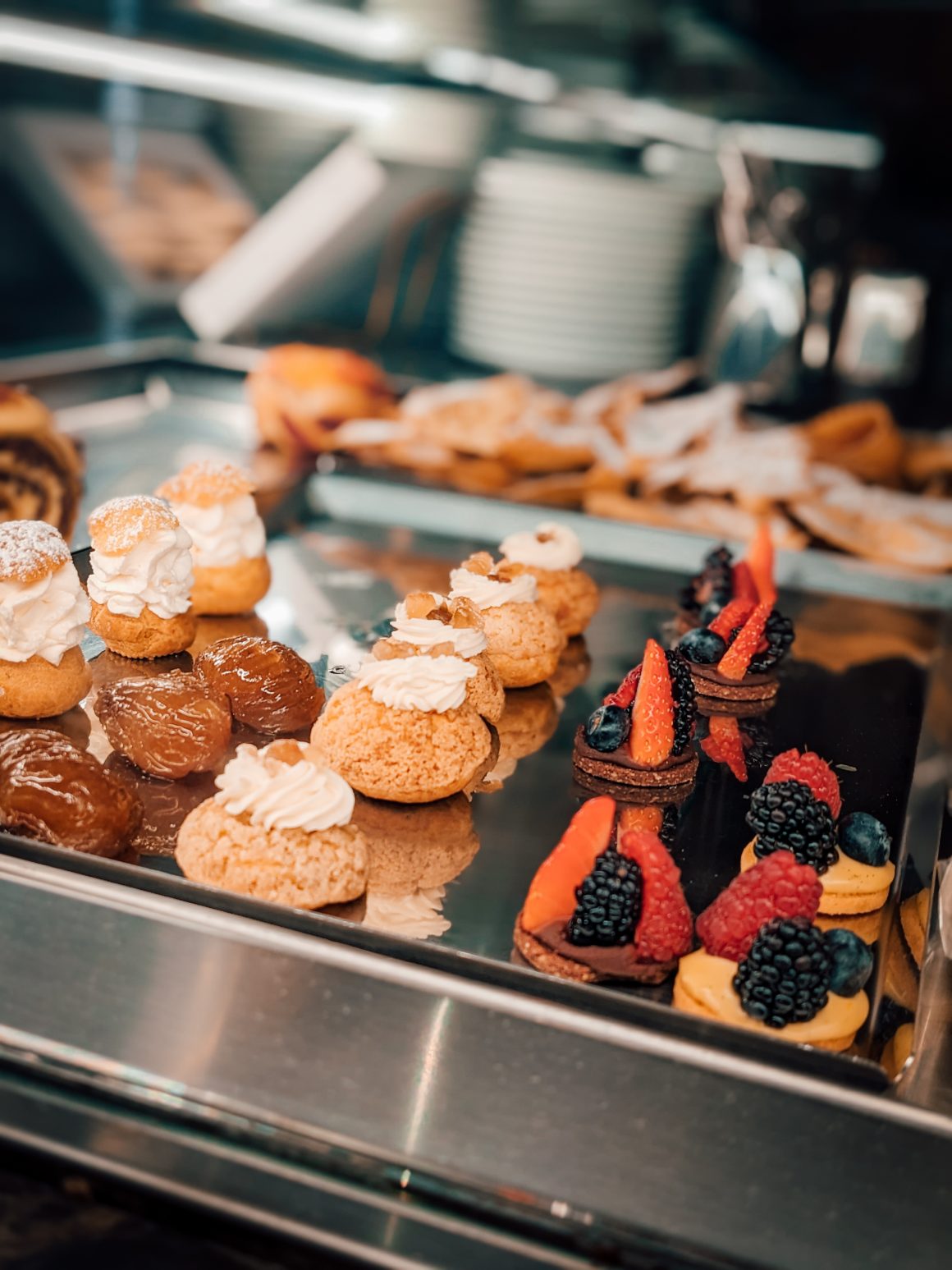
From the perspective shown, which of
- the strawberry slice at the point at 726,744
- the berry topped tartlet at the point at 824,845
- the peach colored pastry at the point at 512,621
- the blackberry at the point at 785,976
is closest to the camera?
the blackberry at the point at 785,976

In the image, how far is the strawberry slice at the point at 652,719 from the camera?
1.37 metres

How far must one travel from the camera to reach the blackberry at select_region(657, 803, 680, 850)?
1.27 m

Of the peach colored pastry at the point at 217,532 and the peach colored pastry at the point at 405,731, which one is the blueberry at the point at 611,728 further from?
the peach colored pastry at the point at 217,532

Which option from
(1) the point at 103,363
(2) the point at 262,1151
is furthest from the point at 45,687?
(1) the point at 103,363

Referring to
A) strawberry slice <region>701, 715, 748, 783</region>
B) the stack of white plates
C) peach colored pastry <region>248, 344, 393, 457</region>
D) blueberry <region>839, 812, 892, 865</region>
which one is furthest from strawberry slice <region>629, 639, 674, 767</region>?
the stack of white plates

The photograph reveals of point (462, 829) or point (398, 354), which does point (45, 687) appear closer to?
point (462, 829)

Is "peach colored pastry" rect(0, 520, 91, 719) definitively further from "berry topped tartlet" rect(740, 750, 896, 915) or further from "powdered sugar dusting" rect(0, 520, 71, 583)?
"berry topped tartlet" rect(740, 750, 896, 915)

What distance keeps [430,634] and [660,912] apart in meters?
0.47

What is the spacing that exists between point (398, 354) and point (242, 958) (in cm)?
291

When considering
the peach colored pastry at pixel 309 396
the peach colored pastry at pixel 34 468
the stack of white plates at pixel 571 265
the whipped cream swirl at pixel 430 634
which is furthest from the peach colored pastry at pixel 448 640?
the stack of white plates at pixel 571 265

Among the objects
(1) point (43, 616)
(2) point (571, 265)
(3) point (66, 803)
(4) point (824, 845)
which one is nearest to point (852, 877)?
(4) point (824, 845)

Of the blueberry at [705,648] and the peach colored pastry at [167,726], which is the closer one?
the peach colored pastry at [167,726]

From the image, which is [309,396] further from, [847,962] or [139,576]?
[847,962]

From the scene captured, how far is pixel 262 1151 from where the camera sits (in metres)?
0.96
